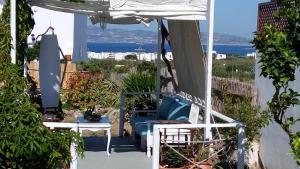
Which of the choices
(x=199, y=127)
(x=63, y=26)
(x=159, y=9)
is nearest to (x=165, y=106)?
(x=159, y=9)

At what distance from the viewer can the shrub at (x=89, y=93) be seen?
18547 millimetres

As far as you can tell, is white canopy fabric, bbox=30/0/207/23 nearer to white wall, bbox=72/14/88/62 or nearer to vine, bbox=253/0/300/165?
vine, bbox=253/0/300/165

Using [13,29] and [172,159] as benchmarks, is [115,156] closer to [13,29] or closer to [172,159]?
[172,159]

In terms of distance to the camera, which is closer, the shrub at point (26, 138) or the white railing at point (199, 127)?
the shrub at point (26, 138)

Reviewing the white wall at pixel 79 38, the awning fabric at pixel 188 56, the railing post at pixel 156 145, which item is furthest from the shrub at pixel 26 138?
the white wall at pixel 79 38

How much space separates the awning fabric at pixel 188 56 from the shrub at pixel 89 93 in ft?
22.2

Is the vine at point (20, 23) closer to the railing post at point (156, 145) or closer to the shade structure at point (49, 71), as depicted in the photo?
the shade structure at point (49, 71)

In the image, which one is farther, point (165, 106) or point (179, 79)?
point (179, 79)

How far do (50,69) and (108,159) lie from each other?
6.96 ft

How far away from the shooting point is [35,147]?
5824 mm

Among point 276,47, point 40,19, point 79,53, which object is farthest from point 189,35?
point 79,53

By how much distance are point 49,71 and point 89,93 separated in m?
7.89

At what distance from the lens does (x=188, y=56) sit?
10758 mm

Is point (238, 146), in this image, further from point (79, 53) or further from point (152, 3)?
point (79, 53)
